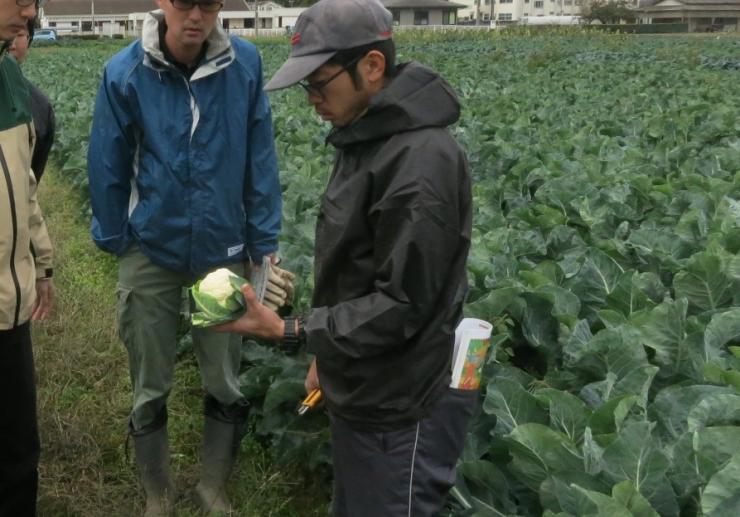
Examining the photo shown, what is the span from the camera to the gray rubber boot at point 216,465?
3377 millimetres

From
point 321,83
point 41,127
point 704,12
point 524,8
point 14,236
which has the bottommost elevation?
point 14,236

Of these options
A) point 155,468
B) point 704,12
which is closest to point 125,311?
point 155,468

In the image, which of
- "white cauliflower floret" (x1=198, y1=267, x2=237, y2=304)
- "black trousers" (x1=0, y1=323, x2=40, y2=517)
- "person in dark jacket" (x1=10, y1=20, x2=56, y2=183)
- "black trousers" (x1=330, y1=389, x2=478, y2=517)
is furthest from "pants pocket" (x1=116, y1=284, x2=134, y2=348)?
"black trousers" (x1=330, y1=389, x2=478, y2=517)

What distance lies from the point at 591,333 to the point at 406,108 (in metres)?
1.49

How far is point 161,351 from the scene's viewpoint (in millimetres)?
3125

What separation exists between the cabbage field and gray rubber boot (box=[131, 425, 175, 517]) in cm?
51

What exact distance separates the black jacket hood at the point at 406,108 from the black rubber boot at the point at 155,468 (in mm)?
1717

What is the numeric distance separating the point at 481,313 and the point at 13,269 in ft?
5.42

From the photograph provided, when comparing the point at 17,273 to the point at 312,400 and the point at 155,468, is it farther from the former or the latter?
the point at 155,468

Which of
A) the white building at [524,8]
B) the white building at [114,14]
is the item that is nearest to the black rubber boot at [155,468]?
the white building at [114,14]

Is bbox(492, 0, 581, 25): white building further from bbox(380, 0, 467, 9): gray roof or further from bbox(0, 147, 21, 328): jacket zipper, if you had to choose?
bbox(0, 147, 21, 328): jacket zipper

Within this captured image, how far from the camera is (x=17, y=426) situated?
277 cm

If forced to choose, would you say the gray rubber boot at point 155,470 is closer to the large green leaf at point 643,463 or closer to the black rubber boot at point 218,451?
the black rubber boot at point 218,451

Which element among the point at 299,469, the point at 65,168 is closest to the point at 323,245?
the point at 299,469
